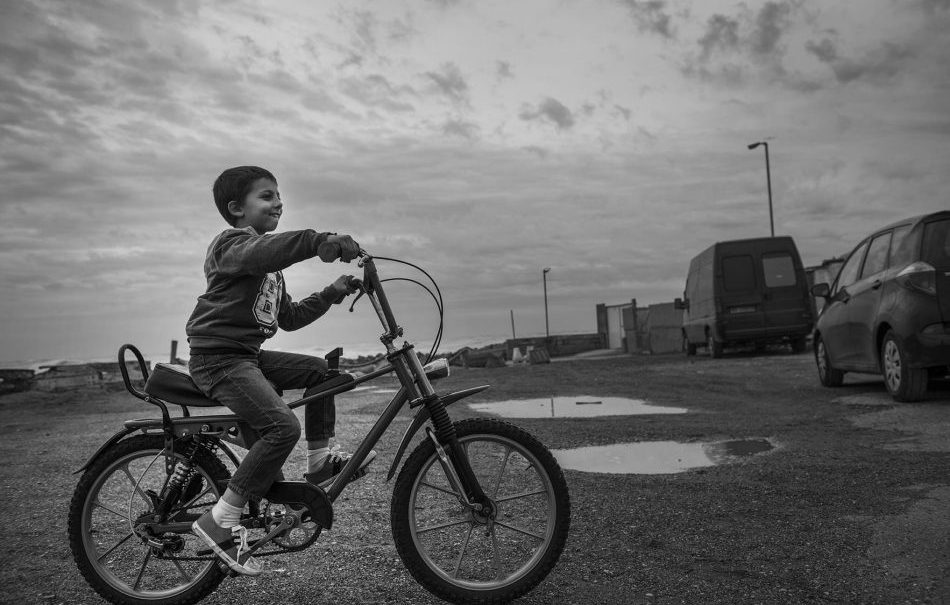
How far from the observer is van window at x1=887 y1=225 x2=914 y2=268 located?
28.3 feet

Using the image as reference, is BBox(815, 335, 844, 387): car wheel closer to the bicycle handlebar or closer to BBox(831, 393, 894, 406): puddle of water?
BBox(831, 393, 894, 406): puddle of water

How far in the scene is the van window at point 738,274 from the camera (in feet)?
60.9

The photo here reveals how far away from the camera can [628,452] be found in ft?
22.0

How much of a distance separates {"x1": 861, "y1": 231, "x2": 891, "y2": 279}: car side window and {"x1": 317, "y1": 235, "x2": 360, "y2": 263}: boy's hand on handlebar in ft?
26.1

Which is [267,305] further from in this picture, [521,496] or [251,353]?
[521,496]

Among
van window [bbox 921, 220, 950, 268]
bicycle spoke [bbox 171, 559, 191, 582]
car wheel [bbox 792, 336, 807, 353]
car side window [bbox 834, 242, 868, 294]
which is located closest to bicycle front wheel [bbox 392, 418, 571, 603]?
bicycle spoke [bbox 171, 559, 191, 582]

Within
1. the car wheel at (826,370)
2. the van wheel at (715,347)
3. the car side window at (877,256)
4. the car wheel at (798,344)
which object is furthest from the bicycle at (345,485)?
the car wheel at (798,344)

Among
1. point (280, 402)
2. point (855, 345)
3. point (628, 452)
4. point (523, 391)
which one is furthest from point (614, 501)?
point (523, 391)

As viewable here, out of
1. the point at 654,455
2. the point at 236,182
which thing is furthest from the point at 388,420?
the point at 654,455

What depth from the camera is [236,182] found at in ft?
11.5

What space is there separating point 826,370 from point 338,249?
32.2 feet

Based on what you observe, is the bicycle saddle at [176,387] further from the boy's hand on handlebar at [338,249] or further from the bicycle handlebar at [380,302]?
the boy's hand on handlebar at [338,249]

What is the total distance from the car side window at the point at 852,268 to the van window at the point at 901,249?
90 centimetres

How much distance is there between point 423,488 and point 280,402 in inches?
26.3
